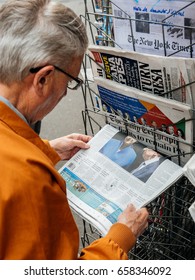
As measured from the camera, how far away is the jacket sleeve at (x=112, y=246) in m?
0.82

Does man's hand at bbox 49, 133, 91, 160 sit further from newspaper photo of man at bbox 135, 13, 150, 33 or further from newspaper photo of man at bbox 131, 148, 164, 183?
newspaper photo of man at bbox 135, 13, 150, 33

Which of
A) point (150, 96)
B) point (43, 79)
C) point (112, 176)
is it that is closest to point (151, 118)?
point (150, 96)

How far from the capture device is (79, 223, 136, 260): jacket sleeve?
822 mm

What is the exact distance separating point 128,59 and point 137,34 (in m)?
0.08

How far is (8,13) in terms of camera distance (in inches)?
30.9

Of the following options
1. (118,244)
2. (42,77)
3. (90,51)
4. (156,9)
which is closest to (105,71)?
(90,51)

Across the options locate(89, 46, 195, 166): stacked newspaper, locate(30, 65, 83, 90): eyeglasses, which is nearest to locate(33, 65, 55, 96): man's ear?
locate(30, 65, 83, 90): eyeglasses

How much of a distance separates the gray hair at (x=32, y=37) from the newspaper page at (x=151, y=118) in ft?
0.84

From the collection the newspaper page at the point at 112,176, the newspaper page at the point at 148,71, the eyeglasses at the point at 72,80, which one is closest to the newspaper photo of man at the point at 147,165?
the newspaper page at the point at 112,176

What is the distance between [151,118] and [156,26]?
22 centimetres

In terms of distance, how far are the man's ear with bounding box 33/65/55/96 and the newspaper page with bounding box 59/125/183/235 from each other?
13.2 inches

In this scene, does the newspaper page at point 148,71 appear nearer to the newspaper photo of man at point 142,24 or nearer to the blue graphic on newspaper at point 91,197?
the newspaper photo of man at point 142,24
